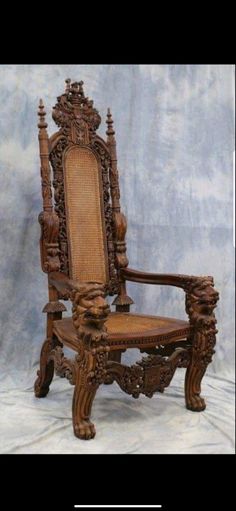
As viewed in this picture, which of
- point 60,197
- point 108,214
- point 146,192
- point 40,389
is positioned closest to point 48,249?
point 60,197

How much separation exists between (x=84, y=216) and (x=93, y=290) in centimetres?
89

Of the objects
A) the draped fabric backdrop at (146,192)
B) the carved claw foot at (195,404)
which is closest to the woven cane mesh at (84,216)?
the draped fabric backdrop at (146,192)

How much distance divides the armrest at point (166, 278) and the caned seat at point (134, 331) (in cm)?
21

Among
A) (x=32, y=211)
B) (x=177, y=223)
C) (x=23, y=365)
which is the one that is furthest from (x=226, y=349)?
(x=32, y=211)

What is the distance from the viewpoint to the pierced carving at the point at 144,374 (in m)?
2.56

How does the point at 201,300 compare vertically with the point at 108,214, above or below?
below

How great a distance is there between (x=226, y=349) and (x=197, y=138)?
164 centimetres

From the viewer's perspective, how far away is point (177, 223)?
3.87 meters

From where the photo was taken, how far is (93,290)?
2.33 m

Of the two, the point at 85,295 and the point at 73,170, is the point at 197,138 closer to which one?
the point at 73,170

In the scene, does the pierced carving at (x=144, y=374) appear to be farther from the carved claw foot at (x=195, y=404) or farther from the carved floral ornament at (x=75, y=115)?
the carved floral ornament at (x=75, y=115)

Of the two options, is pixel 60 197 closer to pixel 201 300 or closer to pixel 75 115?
pixel 75 115

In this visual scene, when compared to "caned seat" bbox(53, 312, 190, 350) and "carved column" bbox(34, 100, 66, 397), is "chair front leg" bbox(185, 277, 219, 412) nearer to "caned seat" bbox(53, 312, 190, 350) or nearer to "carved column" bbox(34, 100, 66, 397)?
"caned seat" bbox(53, 312, 190, 350)

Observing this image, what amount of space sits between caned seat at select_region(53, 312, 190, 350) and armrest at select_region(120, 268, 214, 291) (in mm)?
212
